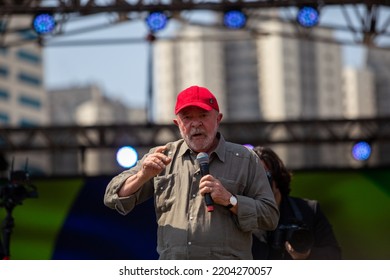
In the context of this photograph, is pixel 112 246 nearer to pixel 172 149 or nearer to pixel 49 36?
pixel 172 149

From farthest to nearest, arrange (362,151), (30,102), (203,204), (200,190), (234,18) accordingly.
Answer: (30,102) < (234,18) < (362,151) < (203,204) < (200,190)

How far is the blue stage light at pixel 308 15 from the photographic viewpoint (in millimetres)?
13633

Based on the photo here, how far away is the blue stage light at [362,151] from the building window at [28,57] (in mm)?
98917

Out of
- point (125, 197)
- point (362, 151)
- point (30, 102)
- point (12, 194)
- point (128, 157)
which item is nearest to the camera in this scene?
point (125, 197)

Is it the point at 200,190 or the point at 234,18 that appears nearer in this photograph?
the point at 200,190

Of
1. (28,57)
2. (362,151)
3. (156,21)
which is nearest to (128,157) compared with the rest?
(362,151)

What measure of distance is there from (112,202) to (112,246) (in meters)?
4.03

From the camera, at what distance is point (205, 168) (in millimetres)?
4160

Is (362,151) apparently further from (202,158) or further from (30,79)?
(30,79)

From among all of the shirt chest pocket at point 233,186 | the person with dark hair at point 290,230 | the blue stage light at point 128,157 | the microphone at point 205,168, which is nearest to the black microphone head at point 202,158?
the microphone at point 205,168

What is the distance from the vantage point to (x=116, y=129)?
16.9m

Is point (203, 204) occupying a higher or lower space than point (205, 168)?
lower

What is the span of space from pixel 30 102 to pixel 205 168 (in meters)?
108

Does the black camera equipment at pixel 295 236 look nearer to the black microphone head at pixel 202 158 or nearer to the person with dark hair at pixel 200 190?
the person with dark hair at pixel 200 190
